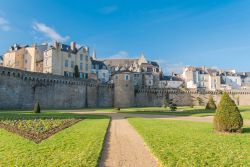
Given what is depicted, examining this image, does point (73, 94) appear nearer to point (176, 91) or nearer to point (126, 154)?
point (176, 91)

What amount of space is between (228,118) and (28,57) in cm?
5576

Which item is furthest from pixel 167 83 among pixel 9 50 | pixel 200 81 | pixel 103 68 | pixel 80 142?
pixel 80 142

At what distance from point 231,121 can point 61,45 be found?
49120 millimetres

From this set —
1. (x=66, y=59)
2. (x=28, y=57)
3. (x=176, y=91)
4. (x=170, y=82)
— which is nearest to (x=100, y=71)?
(x=66, y=59)

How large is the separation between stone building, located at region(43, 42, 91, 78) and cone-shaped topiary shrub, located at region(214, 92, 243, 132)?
4466cm

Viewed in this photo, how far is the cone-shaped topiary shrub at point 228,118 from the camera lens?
1291 cm

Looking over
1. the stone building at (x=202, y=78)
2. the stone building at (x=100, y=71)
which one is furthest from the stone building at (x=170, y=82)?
the stone building at (x=100, y=71)

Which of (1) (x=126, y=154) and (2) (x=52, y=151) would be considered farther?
(1) (x=126, y=154)

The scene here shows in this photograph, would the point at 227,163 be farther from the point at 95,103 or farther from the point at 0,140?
the point at 95,103

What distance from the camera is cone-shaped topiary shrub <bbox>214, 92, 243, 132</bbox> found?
12914 millimetres

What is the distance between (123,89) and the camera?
55562mm

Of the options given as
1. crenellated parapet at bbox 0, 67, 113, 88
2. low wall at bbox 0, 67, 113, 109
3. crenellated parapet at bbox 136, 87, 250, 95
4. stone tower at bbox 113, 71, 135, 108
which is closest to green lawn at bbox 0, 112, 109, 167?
low wall at bbox 0, 67, 113, 109

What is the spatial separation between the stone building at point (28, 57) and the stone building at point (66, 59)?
4.94 metres

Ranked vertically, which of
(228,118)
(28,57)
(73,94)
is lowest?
(228,118)
